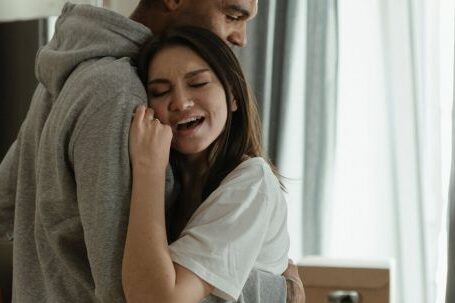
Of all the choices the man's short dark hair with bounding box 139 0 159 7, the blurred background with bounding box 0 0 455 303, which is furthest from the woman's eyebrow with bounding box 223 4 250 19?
the blurred background with bounding box 0 0 455 303

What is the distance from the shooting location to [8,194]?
53.7 inches

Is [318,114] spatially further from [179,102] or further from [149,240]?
[149,240]

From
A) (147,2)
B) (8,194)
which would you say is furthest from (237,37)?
(8,194)

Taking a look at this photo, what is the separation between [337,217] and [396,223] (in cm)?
24

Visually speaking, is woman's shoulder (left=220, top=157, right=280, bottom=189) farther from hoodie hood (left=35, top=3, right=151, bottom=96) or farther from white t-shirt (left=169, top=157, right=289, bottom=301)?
hoodie hood (left=35, top=3, right=151, bottom=96)

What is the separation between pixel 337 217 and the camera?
3.08 metres

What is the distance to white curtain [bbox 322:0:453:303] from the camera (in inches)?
115

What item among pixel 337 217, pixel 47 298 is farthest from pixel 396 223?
pixel 47 298

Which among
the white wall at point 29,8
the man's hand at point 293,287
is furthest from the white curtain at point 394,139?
the man's hand at point 293,287

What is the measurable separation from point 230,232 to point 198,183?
0.18 metres

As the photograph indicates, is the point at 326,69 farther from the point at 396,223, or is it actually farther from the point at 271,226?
the point at 271,226

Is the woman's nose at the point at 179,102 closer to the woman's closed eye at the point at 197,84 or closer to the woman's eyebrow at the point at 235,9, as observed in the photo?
the woman's closed eye at the point at 197,84

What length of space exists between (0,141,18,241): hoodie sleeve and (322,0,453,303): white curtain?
6.09ft

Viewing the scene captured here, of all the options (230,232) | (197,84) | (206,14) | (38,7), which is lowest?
(230,232)
